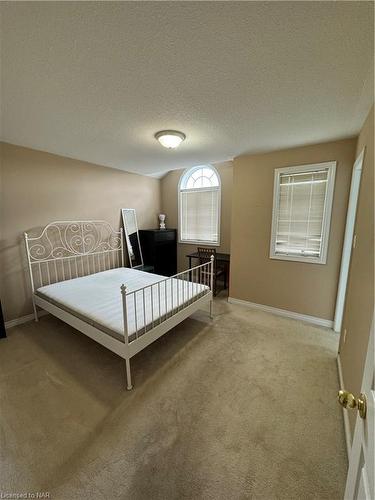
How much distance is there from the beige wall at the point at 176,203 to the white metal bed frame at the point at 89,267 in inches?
33.8

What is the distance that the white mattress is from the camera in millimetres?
1949

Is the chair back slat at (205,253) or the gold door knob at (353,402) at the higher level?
the gold door knob at (353,402)

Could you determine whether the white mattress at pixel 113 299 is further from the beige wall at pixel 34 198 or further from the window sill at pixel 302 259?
the window sill at pixel 302 259

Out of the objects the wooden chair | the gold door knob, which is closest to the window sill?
the wooden chair

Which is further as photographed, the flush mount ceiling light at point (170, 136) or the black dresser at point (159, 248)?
Result: the black dresser at point (159, 248)

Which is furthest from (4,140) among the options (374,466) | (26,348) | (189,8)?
(374,466)

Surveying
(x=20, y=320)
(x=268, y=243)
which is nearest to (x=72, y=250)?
(x=20, y=320)

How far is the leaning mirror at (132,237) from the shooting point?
4.18m

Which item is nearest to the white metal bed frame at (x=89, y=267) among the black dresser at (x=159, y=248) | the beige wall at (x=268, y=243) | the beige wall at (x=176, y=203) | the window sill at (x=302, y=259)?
the black dresser at (x=159, y=248)

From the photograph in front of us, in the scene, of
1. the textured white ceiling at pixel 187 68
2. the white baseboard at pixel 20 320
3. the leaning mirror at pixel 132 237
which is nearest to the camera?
the textured white ceiling at pixel 187 68

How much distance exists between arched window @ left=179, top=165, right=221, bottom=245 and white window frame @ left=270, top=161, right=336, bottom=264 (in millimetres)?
1426

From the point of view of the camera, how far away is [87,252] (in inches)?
141

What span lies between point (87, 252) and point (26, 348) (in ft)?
5.49

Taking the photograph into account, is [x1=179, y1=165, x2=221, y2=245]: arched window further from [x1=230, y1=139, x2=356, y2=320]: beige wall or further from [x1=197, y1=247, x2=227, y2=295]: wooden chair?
[x1=230, y1=139, x2=356, y2=320]: beige wall
